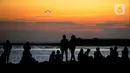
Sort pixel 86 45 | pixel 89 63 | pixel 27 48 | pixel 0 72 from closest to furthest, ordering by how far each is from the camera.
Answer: pixel 0 72 → pixel 89 63 → pixel 27 48 → pixel 86 45

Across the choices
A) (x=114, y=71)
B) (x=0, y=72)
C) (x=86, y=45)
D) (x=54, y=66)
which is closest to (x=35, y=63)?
(x=54, y=66)

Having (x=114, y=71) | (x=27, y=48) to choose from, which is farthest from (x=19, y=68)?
(x=114, y=71)

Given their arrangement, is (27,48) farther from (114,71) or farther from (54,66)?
(114,71)

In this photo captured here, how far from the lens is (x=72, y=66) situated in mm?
12195

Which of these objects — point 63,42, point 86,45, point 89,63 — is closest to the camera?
point 89,63

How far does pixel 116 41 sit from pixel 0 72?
167 feet

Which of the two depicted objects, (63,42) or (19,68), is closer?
(19,68)

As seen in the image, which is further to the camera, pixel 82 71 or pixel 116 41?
pixel 116 41

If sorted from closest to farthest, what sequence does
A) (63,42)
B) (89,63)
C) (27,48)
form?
1. (89,63)
2. (27,48)
3. (63,42)

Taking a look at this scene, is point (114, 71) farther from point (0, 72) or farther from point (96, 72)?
point (0, 72)

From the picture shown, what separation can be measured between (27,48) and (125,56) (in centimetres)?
363

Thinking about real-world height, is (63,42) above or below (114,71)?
above

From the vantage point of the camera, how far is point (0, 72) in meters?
11.4

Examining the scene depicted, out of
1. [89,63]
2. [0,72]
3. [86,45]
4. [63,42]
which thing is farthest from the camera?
[86,45]
